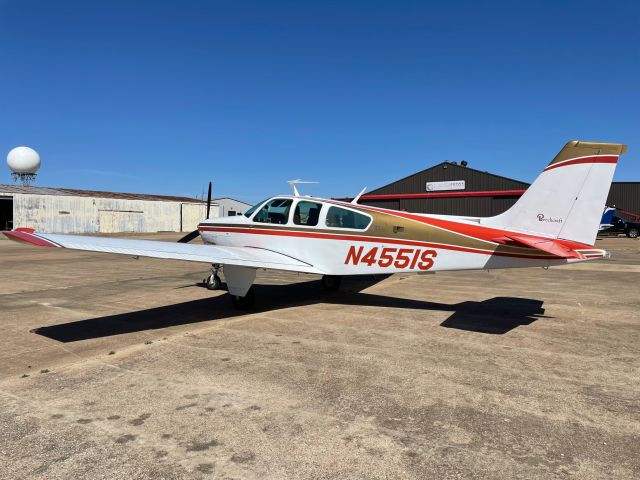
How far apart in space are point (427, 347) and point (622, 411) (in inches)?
94.5

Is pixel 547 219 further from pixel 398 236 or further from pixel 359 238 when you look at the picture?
pixel 359 238

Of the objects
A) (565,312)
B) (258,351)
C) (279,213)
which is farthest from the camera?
(279,213)

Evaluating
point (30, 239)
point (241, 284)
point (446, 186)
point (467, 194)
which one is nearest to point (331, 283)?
point (241, 284)

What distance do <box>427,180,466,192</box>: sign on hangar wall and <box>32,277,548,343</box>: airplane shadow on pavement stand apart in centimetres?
3561

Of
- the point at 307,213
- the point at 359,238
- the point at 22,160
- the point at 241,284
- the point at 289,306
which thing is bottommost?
the point at 289,306

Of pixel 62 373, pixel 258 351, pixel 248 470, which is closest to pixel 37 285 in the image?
pixel 62 373

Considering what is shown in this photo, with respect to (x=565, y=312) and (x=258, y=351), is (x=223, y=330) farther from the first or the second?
(x=565, y=312)

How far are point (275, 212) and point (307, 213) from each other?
81cm

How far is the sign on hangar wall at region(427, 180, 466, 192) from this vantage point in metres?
43.8

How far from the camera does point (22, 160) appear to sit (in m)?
58.9

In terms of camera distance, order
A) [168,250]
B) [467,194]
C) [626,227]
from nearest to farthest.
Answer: [168,250] → [626,227] → [467,194]

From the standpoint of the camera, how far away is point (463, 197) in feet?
141

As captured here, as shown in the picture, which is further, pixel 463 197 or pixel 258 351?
Answer: pixel 463 197

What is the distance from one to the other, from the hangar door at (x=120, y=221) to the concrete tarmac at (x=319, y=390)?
44.6m
